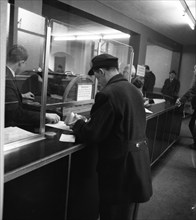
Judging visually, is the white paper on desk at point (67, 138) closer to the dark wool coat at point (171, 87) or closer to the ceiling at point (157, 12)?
the ceiling at point (157, 12)

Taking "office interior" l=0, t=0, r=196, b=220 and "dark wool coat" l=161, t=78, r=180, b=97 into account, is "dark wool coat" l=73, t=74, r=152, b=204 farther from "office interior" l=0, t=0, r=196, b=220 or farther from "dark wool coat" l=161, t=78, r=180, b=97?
"dark wool coat" l=161, t=78, r=180, b=97

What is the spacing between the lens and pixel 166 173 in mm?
3096

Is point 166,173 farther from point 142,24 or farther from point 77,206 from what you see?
point 142,24

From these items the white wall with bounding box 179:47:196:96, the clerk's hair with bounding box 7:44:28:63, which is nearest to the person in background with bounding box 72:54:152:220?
the clerk's hair with bounding box 7:44:28:63

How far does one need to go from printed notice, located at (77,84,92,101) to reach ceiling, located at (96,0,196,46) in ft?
7.89

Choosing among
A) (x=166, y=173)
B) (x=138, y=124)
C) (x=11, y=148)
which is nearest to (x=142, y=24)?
(x=166, y=173)

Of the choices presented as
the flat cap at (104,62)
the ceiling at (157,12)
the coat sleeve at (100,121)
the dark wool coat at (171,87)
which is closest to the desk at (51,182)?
the coat sleeve at (100,121)

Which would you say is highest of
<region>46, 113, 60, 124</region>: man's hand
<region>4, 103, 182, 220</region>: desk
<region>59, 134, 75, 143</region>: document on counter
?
<region>46, 113, 60, 124</region>: man's hand

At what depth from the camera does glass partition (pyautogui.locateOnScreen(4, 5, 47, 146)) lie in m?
1.60

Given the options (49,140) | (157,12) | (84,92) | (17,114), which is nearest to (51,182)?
(49,140)

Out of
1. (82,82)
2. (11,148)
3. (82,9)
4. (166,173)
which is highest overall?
(82,9)

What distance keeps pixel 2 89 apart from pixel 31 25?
3007 millimetres

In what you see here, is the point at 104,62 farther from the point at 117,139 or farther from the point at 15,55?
the point at 15,55

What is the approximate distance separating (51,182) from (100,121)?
54cm
